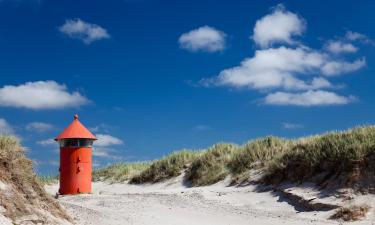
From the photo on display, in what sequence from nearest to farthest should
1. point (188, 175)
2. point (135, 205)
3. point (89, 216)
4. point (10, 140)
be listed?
point (10, 140) < point (89, 216) < point (135, 205) < point (188, 175)

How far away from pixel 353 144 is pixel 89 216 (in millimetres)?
8581

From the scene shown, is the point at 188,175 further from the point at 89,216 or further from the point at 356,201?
the point at 89,216

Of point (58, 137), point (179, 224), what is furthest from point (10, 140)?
point (58, 137)

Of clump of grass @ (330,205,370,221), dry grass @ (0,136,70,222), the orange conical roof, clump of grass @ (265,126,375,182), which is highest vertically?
the orange conical roof

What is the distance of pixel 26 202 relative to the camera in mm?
9273

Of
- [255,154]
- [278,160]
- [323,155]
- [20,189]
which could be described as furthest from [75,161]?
[323,155]

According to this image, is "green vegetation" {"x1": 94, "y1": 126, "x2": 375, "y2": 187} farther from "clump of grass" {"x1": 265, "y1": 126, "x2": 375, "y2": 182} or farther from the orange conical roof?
the orange conical roof

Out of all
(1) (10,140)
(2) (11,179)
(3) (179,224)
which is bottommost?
(3) (179,224)

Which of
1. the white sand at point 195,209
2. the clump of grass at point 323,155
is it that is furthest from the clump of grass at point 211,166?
the clump of grass at point 323,155

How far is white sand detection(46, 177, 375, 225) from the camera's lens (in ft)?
39.2

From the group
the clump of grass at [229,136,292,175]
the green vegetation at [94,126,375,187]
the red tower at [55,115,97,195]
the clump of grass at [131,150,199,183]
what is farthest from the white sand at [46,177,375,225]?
the clump of grass at [131,150,199,183]

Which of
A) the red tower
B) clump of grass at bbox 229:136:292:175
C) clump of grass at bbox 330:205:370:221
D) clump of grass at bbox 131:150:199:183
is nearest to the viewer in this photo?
clump of grass at bbox 330:205:370:221

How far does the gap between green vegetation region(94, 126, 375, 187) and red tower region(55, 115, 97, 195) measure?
17.5 feet

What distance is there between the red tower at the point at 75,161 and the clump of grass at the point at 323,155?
6174 mm
